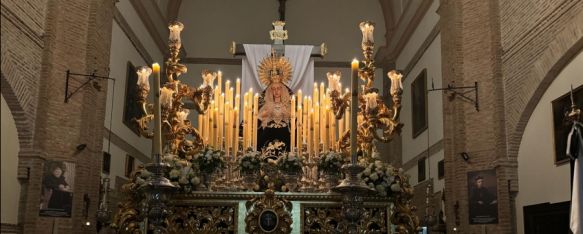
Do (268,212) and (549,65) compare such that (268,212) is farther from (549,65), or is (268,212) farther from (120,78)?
(120,78)

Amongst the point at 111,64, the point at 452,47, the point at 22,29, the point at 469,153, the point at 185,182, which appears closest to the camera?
→ the point at 185,182

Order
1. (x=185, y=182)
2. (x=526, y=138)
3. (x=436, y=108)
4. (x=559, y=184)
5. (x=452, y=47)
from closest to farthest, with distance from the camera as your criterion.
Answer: (x=185, y=182) < (x=559, y=184) < (x=526, y=138) < (x=452, y=47) < (x=436, y=108)

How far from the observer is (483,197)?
10070mm

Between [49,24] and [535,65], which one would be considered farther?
[49,24]

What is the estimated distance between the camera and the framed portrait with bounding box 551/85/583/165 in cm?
812

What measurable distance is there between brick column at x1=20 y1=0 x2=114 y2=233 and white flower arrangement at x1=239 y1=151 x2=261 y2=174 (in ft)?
12.2

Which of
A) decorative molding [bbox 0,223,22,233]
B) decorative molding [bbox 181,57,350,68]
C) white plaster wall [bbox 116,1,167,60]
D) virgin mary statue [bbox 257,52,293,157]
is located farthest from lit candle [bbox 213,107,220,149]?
decorative molding [bbox 181,57,350,68]

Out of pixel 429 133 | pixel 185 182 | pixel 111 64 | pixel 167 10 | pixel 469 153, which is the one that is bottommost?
pixel 185 182

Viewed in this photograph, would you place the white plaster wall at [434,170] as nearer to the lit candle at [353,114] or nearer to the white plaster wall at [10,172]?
the white plaster wall at [10,172]

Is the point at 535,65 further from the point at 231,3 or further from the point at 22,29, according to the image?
the point at 231,3

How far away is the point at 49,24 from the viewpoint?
32.1 ft

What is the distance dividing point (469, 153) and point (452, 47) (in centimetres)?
190

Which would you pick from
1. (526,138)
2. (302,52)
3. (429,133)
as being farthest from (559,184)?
(302,52)

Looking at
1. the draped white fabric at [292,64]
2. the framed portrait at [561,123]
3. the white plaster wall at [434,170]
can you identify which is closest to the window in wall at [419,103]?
the white plaster wall at [434,170]
